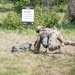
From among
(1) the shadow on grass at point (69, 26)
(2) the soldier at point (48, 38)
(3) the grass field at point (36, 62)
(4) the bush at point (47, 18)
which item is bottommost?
(1) the shadow on grass at point (69, 26)

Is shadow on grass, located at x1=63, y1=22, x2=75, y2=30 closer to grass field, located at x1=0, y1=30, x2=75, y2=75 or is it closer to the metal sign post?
the metal sign post

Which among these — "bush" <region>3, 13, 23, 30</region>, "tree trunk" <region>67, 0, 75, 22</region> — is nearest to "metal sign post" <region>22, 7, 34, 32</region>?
"bush" <region>3, 13, 23, 30</region>

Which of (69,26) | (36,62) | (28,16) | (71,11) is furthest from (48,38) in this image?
(71,11)

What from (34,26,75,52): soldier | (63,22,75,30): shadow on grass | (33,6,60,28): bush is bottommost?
(63,22,75,30): shadow on grass

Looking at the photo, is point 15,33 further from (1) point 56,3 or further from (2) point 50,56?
(1) point 56,3

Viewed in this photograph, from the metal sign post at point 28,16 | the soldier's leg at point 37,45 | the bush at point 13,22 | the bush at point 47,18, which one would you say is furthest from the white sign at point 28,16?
the soldier's leg at point 37,45

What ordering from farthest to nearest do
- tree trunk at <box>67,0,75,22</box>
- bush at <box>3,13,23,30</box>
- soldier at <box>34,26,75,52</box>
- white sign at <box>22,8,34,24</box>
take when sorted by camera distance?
tree trunk at <box>67,0,75,22</box> < bush at <box>3,13,23,30</box> < white sign at <box>22,8,34,24</box> < soldier at <box>34,26,75,52</box>

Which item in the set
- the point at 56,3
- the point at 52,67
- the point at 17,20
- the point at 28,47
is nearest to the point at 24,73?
the point at 52,67

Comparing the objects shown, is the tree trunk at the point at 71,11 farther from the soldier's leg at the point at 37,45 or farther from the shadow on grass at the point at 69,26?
the soldier's leg at the point at 37,45

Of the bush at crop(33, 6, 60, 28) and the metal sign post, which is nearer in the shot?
the metal sign post

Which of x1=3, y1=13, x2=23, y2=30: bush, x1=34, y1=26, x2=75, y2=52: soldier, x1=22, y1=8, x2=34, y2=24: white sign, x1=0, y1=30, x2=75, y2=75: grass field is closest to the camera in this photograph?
x1=0, y1=30, x2=75, y2=75: grass field

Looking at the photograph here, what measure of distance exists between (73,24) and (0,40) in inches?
194

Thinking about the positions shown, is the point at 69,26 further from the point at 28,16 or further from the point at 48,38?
the point at 48,38

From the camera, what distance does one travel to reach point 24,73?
8141mm
